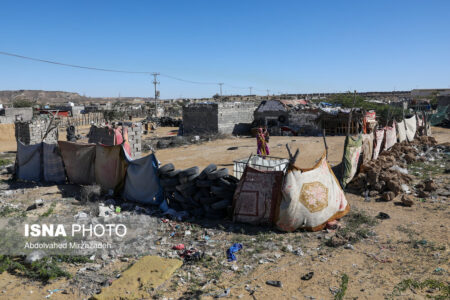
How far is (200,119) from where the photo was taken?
77.4 feet

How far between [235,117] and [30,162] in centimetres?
1568

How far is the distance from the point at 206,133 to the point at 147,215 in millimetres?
15814

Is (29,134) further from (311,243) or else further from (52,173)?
(311,243)

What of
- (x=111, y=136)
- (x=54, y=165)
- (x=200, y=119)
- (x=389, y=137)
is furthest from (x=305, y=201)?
(x=200, y=119)

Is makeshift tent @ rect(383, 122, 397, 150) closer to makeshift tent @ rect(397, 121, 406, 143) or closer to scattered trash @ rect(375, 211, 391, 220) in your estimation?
makeshift tent @ rect(397, 121, 406, 143)

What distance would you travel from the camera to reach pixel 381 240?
6219mm

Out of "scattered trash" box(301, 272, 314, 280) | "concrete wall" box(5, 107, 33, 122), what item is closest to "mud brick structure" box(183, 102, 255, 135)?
"concrete wall" box(5, 107, 33, 122)

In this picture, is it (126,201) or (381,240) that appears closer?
(381,240)

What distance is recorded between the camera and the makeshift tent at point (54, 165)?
33.2 ft

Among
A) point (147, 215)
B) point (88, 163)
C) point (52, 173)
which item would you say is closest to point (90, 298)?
point (147, 215)


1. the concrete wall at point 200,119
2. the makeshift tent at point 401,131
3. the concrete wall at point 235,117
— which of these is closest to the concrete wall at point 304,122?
the concrete wall at point 235,117

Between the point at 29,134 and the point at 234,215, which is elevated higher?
the point at 29,134

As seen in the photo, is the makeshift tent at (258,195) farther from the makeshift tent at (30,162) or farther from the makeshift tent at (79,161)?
the makeshift tent at (30,162)

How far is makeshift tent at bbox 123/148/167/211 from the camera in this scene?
814 cm
